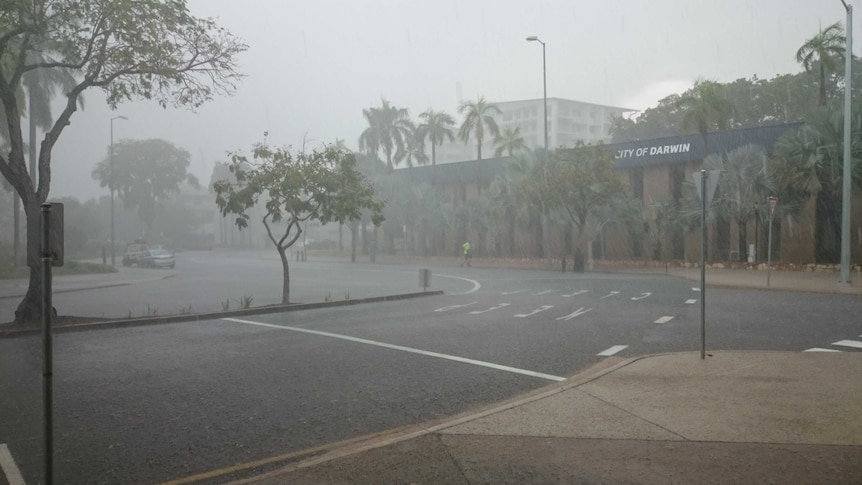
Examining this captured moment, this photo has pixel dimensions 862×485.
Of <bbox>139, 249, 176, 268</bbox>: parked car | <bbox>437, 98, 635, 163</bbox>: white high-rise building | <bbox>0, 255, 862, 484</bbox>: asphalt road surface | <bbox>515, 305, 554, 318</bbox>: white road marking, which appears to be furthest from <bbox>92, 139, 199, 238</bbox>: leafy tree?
<bbox>515, 305, 554, 318</bbox>: white road marking

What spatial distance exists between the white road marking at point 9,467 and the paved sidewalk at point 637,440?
189 centimetres

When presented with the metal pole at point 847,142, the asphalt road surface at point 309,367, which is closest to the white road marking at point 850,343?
the asphalt road surface at point 309,367

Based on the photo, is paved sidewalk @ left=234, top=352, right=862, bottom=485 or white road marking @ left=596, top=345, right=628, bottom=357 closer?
paved sidewalk @ left=234, top=352, right=862, bottom=485

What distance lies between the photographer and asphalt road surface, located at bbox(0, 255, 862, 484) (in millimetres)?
5785

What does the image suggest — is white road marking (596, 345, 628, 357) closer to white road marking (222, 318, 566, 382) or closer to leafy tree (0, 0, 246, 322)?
white road marking (222, 318, 566, 382)

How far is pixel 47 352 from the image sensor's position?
4.34 metres

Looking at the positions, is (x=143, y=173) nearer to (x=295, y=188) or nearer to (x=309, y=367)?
(x=295, y=188)

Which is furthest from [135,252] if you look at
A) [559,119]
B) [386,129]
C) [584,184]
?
[559,119]

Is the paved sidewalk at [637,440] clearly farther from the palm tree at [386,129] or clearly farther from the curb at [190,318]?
the palm tree at [386,129]

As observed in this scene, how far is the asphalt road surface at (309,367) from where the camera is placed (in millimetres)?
5785

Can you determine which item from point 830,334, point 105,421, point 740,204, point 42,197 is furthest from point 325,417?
point 740,204

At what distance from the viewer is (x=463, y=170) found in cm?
5238

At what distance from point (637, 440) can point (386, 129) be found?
5490 centimetres

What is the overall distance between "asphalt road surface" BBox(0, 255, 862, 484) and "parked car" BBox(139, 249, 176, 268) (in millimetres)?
31661
